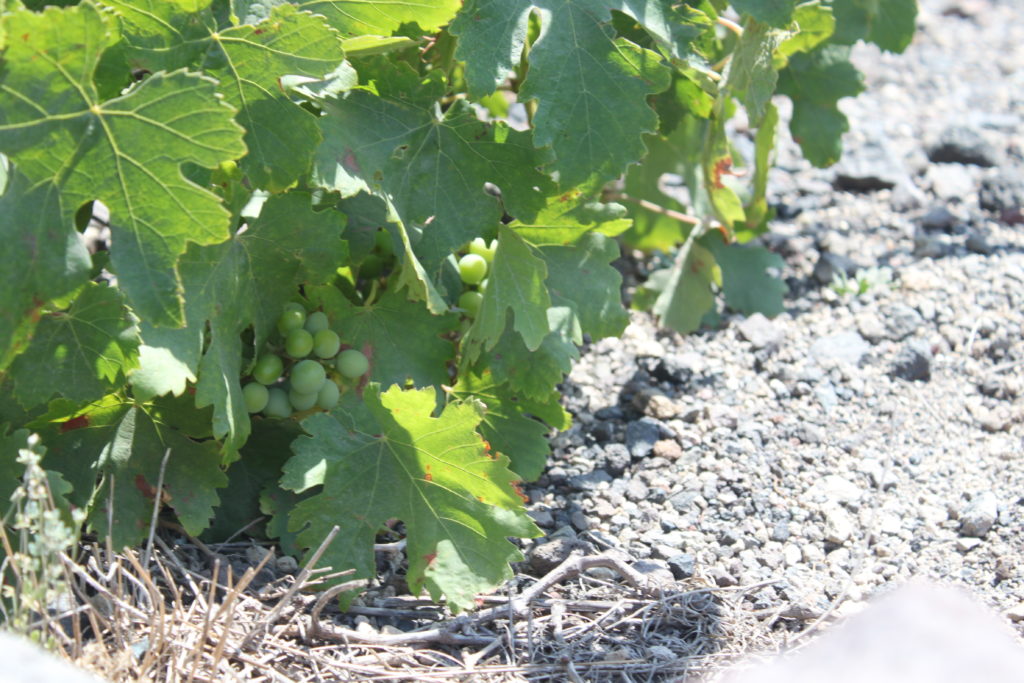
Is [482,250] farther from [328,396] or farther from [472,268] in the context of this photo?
[328,396]

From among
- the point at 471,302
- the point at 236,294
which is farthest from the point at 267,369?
the point at 471,302

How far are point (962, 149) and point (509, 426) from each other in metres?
2.38

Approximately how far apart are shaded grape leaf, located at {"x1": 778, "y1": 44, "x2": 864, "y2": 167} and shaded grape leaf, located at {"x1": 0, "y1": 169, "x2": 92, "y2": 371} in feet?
6.82

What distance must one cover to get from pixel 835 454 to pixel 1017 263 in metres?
1.11

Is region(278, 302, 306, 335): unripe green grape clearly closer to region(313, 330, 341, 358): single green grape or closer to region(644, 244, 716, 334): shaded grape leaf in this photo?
region(313, 330, 341, 358): single green grape

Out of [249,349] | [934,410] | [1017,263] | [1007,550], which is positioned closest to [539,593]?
[249,349]

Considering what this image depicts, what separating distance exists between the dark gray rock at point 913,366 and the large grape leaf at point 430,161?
4.06 ft

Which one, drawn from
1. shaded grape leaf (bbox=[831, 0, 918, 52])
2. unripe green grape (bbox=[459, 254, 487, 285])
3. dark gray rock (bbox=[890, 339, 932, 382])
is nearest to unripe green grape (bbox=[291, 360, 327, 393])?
unripe green grape (bbox=[459, 254, 487, 285])

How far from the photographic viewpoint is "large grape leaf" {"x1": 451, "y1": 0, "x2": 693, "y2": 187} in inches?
84.7

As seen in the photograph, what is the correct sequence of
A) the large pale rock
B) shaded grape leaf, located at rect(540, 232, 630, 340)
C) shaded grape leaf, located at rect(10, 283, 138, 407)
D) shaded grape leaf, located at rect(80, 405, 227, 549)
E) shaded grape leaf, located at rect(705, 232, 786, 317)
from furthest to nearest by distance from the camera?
shaded grape leaf, located at rect(705, 232, 786, 317) → shaded grape leaf, located at rect(540, 232, 630, 340) → shaded grape leaf, located at rect(80, 405, 227, 549) → shaded grape leaf, located at rect(10, 283, 138, 407) → the large pale rock

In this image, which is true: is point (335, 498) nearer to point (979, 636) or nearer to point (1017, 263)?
point (979, 636)

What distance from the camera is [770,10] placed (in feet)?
7.51

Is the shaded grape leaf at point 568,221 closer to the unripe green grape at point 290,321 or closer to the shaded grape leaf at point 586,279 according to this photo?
the shaded grape leaf at point 586,279

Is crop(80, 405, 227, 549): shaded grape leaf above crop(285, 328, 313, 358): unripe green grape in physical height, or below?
below
